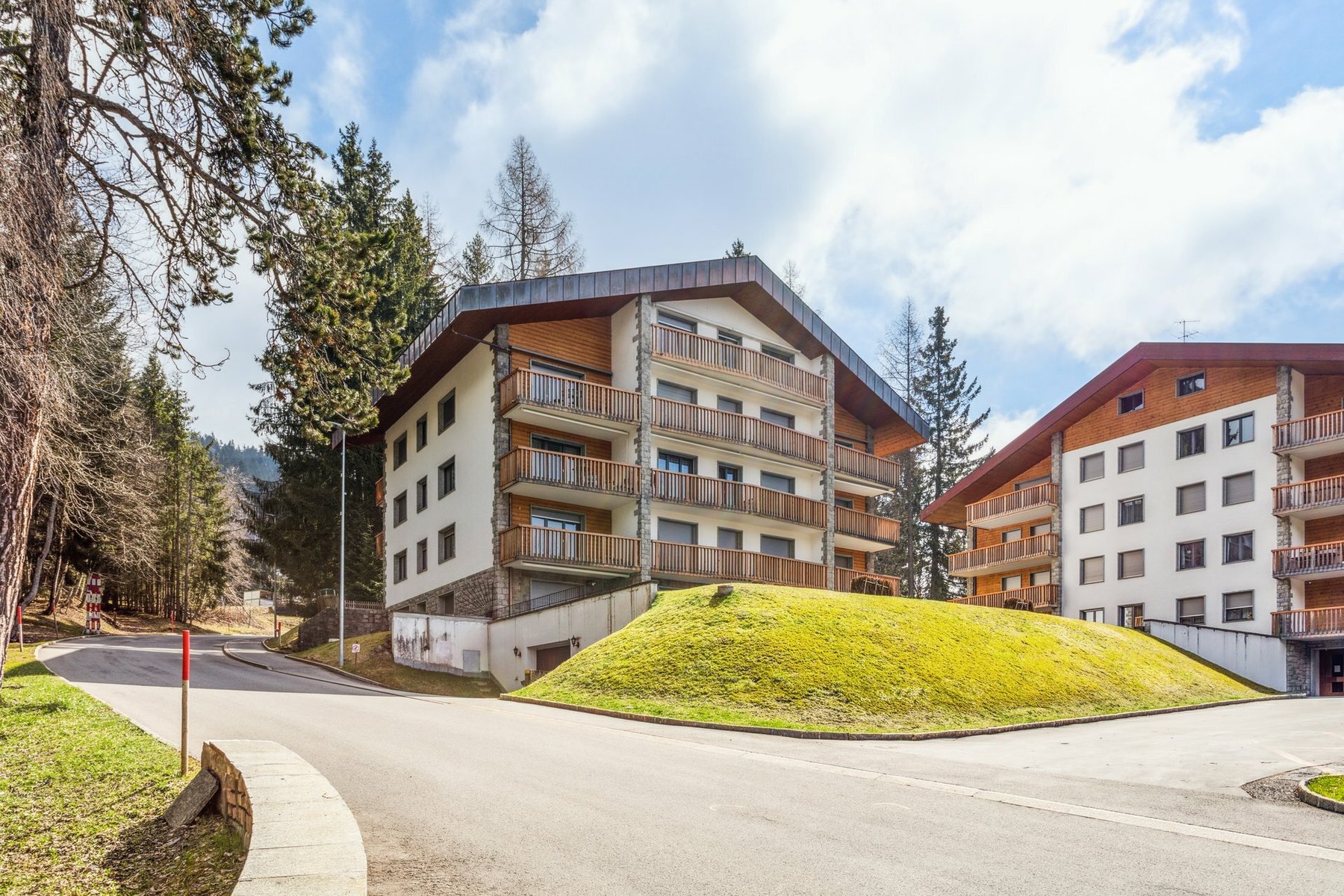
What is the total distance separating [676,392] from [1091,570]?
2066 centimetres

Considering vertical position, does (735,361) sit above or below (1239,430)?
above

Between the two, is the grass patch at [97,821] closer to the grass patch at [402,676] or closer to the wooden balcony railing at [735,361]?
the grass patch at [402,676]

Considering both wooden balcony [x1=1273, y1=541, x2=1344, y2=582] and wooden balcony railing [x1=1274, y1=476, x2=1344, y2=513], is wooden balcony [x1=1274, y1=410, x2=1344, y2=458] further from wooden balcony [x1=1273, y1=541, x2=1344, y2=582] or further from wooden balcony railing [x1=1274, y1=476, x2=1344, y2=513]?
wooden balcony [x1=1273, y1=541, x2=1344, y2=582]

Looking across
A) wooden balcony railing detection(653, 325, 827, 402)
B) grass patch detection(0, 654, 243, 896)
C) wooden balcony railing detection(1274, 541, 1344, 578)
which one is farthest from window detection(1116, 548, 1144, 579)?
grass patch detection(0, 654, 243, 896)

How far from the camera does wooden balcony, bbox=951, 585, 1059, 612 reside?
143ft

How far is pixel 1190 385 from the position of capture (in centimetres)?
3919

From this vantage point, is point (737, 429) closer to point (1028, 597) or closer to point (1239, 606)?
point (1028, 597)

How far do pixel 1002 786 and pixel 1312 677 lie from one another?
97.3 feet

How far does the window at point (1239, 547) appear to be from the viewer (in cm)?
3575

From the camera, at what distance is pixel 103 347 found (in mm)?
13672

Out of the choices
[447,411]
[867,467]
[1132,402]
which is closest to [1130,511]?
[1132,402]

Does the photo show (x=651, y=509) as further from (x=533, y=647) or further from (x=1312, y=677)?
(x=1312, y=677)

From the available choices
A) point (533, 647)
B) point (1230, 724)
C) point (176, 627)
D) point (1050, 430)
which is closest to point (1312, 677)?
point (1050, 430)

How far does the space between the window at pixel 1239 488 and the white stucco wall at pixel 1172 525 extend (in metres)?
0.18
